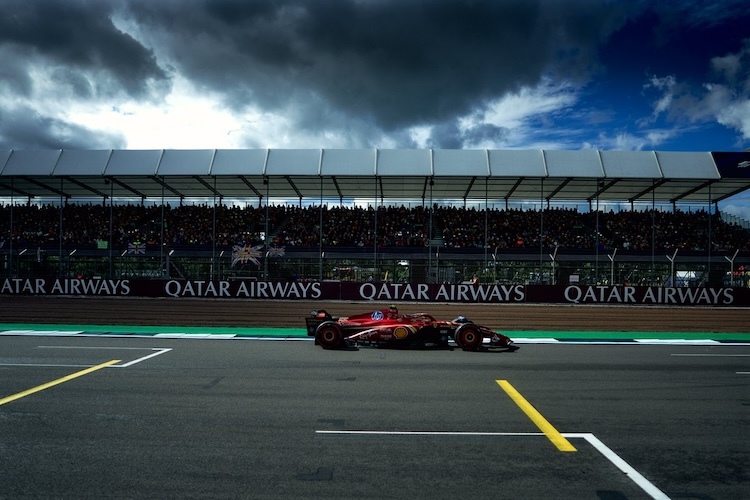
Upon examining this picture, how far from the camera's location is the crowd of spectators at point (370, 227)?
3306cm

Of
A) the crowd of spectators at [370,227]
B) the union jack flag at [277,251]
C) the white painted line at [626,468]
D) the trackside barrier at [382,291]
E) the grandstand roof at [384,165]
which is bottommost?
the white painted line at [626,468]

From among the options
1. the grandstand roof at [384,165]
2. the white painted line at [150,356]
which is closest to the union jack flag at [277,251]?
the grandstand roof at [384,165]

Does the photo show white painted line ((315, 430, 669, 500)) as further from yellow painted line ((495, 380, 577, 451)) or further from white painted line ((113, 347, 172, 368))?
white painted line ((113, 347, 172, 368))

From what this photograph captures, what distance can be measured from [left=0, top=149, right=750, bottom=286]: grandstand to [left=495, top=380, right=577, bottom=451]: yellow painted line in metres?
15.2

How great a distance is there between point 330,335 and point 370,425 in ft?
22.8

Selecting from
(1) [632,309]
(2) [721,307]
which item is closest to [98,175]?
(1) [632,309]

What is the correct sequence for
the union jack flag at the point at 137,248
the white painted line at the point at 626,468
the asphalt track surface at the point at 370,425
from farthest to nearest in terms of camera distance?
1. the union jack flag at the point at 137,248
2. the asphalt track surface at the point at 370,425
3. the white painted line at the point at 626,468

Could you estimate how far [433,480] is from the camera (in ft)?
16.7

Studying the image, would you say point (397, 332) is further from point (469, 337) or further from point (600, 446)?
point (600, 446)

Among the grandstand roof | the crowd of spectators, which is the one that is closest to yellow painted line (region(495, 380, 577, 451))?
the grandstand roof

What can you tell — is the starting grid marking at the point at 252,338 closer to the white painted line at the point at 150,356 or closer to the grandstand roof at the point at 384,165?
the white painted line at the point at 150,356

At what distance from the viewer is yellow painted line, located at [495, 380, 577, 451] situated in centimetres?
623

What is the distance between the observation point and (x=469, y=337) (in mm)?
13852

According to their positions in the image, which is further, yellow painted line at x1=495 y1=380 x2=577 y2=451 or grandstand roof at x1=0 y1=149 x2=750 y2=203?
grandstand roof at x1=0 y1=149 x2=750 y2=203
